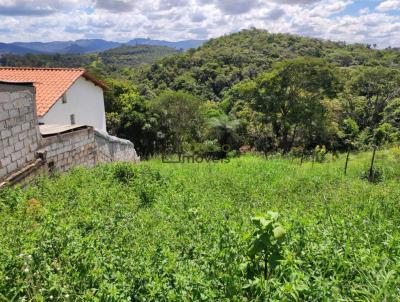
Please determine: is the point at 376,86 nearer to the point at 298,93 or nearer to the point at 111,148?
the point at 298,93

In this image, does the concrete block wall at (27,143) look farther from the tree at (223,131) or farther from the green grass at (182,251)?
the tree at (223,131)

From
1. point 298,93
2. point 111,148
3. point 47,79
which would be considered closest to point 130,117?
point 47,79

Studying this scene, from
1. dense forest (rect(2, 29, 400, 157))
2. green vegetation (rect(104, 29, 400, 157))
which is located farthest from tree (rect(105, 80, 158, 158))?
green vegetation (rect(104, 29, 400, 157))

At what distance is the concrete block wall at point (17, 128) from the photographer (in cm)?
723

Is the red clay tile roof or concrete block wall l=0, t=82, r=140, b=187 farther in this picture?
the red clay tile roof

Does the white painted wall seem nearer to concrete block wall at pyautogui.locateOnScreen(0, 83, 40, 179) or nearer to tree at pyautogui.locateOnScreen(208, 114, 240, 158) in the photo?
tree at pyautogui.locateOnScreen(208, 114, 240, 158)

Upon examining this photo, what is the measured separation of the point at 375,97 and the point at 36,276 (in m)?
31.0

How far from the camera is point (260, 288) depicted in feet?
10.1

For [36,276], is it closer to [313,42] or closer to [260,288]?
[260,288]

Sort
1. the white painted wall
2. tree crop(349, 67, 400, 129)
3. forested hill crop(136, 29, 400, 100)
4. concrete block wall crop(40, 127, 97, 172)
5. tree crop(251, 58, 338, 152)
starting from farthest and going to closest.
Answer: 1. forested hill crop(136, 29, 400, 100)
2. tree crop(349, 67, 400, 129)
3. tree crop(251, 58, 338, 152)
4. the white painted wall
5. concrete block wall crop(40, 127, 97, 172)

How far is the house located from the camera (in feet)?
53.8

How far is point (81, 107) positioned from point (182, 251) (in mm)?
17232

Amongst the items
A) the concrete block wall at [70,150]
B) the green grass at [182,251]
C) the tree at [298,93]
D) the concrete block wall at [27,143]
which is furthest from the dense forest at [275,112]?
the concrete block wall at [27,143]

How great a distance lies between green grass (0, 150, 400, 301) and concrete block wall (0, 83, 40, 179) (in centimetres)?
119
